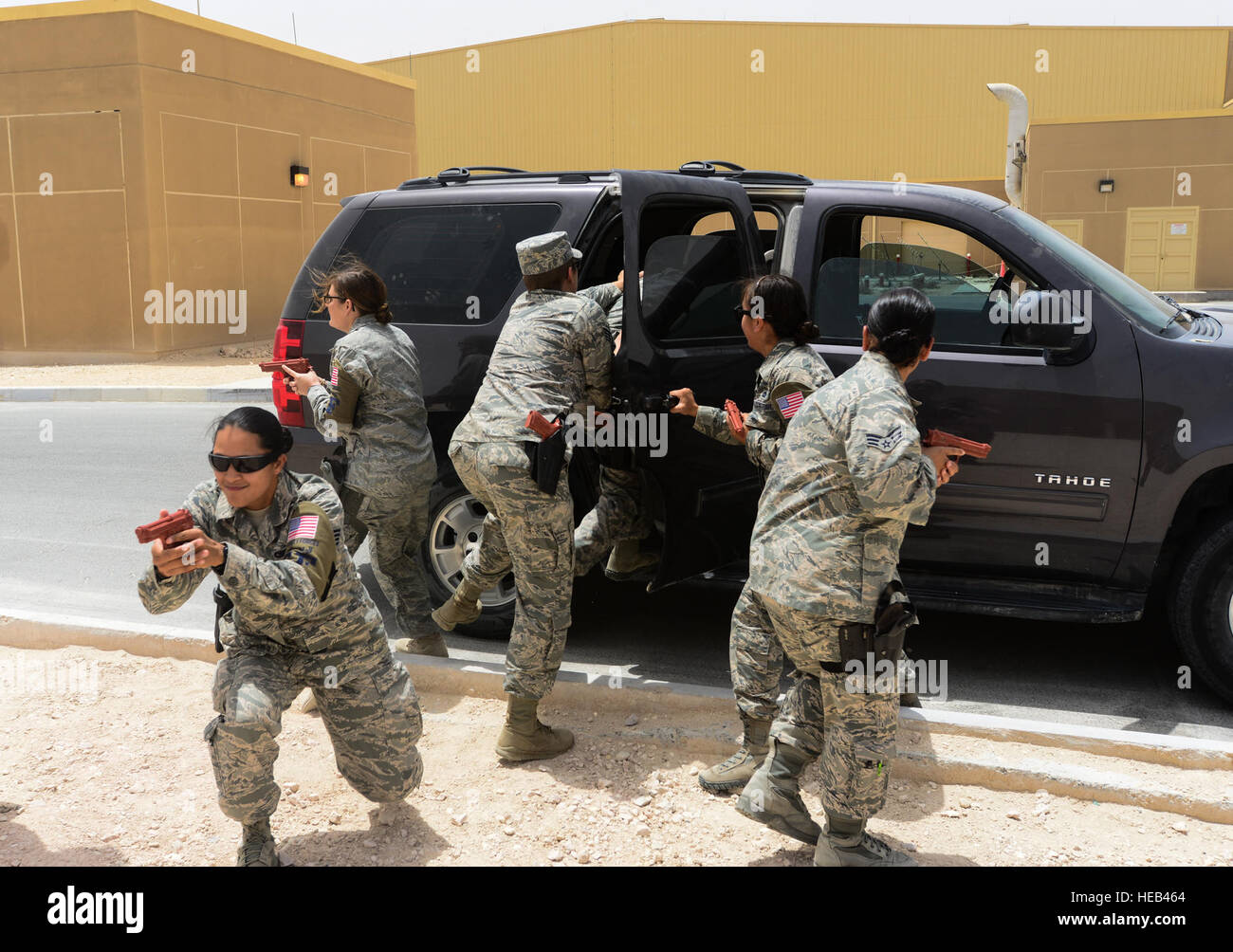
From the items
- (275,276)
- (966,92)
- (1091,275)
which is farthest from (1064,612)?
(966,92)

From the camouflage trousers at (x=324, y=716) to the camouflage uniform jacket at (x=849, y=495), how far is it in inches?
47.7

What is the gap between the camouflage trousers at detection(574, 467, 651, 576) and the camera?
4766 millimetres

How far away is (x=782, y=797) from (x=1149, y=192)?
3049 cm

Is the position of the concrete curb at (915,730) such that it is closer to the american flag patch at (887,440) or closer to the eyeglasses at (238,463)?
the american flag patch at (887,440)

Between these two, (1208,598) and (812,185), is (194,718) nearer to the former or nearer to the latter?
(812,185)

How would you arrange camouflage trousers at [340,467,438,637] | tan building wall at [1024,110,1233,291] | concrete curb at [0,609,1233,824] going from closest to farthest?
concrete curb at [0,609,1233,824] → camouflage trousers at [340,467,438,637] → tan building wall at [1024,110,1233,291]

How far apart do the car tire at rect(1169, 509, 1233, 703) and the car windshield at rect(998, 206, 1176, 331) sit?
85 centimetres

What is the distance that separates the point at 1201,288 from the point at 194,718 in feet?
103

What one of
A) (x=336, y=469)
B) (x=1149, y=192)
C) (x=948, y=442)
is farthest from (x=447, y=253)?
(x=1149, y=192)

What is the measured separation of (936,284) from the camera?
4.89 m

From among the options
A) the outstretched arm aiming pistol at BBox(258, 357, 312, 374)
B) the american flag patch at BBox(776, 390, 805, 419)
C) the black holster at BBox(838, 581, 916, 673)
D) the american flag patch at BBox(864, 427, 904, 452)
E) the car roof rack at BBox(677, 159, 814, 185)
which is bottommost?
the black holster at BBox(838, 581, 916, 673)

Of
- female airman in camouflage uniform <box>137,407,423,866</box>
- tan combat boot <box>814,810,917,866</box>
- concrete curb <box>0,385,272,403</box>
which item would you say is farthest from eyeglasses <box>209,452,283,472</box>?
concrete curb <box>0,385,272,403</box>

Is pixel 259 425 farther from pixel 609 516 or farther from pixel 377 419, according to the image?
pixel 609 516

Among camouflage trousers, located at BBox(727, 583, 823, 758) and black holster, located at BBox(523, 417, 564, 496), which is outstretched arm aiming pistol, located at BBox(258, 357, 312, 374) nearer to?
black holster, located at BBox(523, 417, 564, 496)
